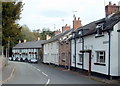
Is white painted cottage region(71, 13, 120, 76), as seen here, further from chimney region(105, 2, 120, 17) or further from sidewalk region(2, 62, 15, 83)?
sidewalk region(2, 62, 15, 83)

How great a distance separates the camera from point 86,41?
29.0 m

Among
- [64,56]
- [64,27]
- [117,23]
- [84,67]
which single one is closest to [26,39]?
[64,27]

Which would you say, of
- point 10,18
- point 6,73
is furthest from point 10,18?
point 6,73

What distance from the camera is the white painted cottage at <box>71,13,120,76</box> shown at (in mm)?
21859

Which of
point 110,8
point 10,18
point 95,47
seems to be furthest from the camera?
point 110,8

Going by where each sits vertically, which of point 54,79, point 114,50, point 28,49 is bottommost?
point 28,49

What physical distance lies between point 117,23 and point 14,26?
9.44m

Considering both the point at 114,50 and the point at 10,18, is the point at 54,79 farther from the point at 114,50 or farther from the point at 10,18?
the point at 10,18

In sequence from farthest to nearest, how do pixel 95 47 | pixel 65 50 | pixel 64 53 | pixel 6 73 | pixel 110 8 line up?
pixel 64 53 → pixel 65 50 → pixel 110 8 → pixel 6 73 → pixel 95 47

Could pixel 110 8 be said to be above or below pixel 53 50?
above

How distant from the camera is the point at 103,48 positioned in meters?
23.6

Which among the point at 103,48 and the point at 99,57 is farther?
the point at 99,57

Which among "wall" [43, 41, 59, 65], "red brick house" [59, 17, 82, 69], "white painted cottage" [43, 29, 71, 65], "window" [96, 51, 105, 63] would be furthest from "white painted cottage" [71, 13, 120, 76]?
"wall" [43, 41, 59, 65]

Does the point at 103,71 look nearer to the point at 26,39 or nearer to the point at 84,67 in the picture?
the point at 84,67
